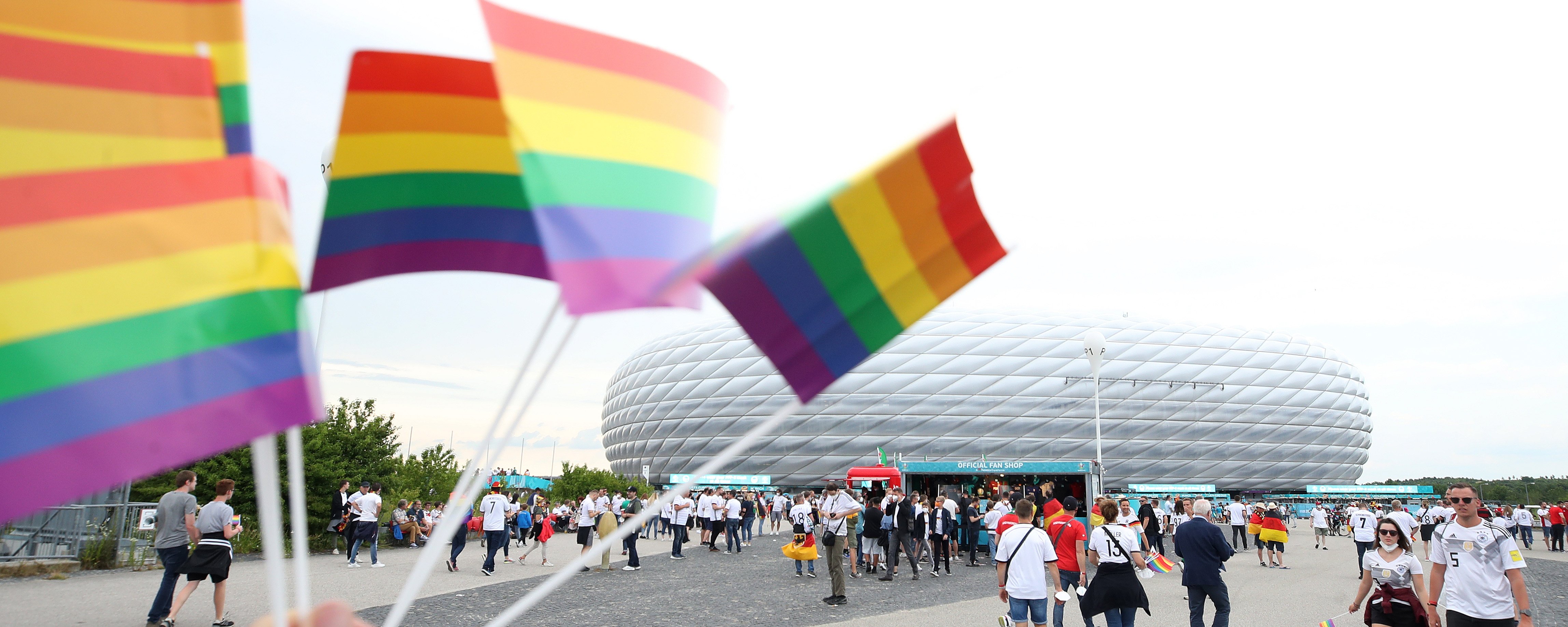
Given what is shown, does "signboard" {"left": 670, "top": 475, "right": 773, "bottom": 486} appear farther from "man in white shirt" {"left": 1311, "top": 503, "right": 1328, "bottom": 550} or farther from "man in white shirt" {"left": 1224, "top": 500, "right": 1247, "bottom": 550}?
"man in white shirt" {"left": 1311, "top": 503, "right": 1328, "bottom": 550}

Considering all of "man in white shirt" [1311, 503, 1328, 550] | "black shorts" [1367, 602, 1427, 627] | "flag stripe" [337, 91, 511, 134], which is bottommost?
Answer: "man in white shirt" [1311, 503, 1328, 550]

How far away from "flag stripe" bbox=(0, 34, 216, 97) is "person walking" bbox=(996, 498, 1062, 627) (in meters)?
6.47

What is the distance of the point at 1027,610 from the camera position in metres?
6.79

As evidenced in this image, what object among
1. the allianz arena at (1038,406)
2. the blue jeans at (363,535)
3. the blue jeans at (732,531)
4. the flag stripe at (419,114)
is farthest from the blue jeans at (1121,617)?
the allianz arena at (1038,406)

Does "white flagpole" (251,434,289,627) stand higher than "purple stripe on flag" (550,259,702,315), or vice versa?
"purple stripe on flag" (550,259,702,315)

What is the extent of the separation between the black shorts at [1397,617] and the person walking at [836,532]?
5885 mm

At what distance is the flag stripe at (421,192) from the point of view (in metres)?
1.98

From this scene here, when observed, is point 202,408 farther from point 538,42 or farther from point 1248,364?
point 1248,364

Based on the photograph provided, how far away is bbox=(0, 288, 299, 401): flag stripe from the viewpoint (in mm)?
1136

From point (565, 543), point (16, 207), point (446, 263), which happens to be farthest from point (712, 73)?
point (565, 543)

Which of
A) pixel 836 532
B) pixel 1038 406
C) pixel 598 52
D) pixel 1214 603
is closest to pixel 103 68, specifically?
pixel 598 52

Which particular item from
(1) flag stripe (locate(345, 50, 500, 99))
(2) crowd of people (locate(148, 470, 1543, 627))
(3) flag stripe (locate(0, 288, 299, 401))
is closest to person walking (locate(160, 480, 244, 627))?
(2) crowd of people (locate(148, 470, 1543, 627))

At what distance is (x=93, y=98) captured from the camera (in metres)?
1.29

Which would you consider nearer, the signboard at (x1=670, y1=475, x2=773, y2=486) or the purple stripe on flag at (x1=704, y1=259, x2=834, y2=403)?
the purple stripe on flag at (x1=704, y1=259, x2=834, y2=403)
